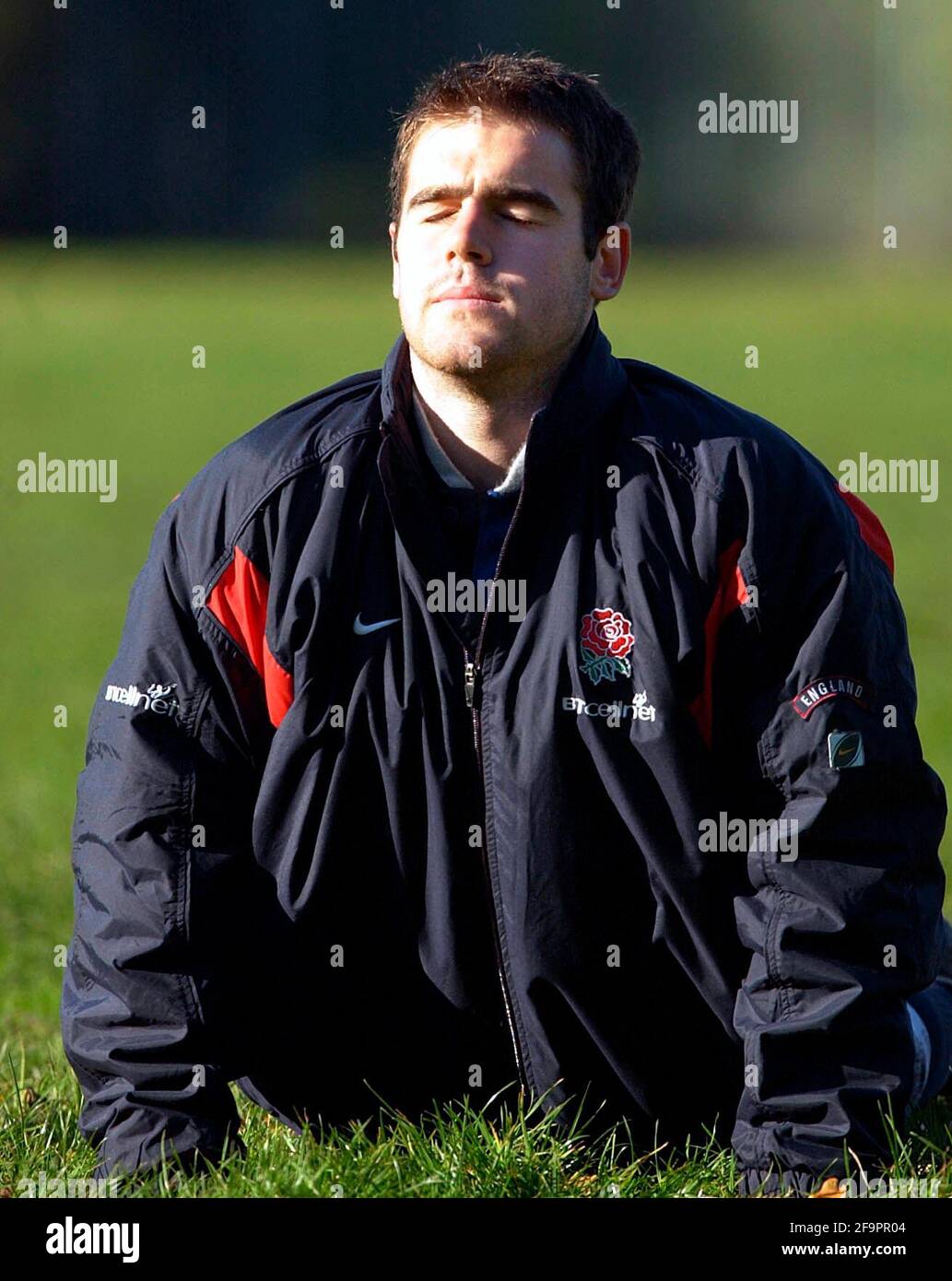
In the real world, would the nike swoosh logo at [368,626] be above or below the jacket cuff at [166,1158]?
above

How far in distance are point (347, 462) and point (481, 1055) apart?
1172 mm

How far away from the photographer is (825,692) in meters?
3.20

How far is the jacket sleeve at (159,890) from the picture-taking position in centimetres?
331

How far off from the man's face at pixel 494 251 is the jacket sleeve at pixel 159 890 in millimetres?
668

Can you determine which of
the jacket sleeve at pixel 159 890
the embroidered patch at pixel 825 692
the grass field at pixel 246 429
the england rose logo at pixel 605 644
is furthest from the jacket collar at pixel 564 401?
the grass field at pixel 246 429

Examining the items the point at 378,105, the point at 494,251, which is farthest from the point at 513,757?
the point at 378,105

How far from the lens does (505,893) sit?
10.9 ft

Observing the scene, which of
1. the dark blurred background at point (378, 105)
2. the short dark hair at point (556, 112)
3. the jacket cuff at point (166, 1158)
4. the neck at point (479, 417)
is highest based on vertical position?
the dark blurred background at point (378, 105)

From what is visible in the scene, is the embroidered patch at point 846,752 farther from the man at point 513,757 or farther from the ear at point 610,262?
the ear at point 610,262

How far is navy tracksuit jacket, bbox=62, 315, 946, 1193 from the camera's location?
322cm

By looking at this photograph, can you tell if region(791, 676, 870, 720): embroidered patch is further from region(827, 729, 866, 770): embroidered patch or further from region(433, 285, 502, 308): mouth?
region(433, 285, 502, 308): mouth

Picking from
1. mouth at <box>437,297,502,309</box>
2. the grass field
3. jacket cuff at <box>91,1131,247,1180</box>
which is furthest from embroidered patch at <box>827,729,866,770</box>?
jacket cuff at <box>91,1131,247,1180</box>
